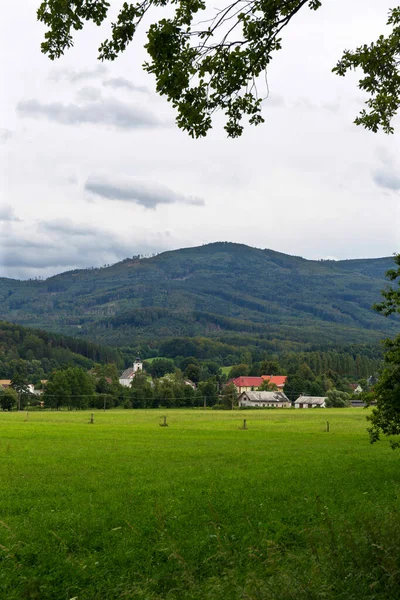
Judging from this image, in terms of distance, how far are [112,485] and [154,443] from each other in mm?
18615

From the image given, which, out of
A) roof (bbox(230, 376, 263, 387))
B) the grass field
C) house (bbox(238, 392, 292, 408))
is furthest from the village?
the grass field

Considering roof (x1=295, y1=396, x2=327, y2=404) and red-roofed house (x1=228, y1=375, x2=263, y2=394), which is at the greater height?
red-roofed house (x1=228, y1=375, x2=263, y2=394)

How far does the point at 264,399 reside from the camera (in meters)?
146

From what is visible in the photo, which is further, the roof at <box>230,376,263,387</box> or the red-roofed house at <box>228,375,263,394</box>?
the roof at <box>230,376,263,387</box>

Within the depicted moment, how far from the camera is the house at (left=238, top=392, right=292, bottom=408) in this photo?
146 meters

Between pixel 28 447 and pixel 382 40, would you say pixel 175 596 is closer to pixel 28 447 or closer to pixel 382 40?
pixel 382 40

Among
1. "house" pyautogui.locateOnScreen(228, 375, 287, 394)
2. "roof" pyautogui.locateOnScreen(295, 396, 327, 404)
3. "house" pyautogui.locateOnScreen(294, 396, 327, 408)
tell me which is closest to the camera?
"house" pyautogui.locateOnScreen(294, 396, 327, 408)

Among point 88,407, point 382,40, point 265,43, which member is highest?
point 382,40

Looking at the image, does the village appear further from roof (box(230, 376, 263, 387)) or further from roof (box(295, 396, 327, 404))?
roof (box(230, 376, 263, 387))

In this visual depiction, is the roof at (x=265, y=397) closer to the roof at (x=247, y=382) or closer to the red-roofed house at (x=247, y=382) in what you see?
the red-roofed house at (x=247, y=382)

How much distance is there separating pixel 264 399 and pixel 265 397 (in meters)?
0.91

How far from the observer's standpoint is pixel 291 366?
193 meters

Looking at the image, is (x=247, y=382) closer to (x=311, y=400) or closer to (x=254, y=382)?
(x=254, y=382)

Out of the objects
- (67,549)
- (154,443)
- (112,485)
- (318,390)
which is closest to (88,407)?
(318,390)
